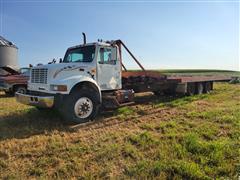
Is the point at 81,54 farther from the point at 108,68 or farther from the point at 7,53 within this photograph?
the point at 7,53

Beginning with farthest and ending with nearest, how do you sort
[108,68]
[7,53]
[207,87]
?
[7,53]
[207,87]
[108,68]

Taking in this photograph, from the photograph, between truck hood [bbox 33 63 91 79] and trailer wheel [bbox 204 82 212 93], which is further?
trailer wheel [bbox 204 82 212 93]

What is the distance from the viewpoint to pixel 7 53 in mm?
22156

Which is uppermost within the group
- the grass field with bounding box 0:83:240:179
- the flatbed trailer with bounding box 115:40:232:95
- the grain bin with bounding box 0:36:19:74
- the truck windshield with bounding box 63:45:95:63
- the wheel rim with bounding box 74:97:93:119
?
the grain bin with bounding box 0:36:19:74

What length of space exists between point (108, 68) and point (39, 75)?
2119 millimetres

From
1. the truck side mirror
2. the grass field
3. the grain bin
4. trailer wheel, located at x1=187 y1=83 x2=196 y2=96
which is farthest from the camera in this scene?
the grain bin

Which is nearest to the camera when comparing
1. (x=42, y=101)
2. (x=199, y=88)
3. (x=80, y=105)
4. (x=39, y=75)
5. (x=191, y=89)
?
(x=42, y=101)

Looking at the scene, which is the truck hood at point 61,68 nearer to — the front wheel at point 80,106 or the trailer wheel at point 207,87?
the front wheel at point 80,106

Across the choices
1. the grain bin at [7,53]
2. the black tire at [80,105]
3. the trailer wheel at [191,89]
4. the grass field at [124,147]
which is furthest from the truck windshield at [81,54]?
the grain bin at [7,53]

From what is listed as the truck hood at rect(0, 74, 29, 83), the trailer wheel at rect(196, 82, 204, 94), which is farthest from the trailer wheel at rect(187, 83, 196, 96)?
the truck hood at rect(0, 74, 29, 83)

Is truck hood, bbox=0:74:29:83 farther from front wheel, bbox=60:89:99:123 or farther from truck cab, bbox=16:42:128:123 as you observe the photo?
front wheel, bbox=60:89:99:123

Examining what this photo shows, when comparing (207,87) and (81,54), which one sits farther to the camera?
Result: (207,87)

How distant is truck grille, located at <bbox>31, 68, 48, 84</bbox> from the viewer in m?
6.10

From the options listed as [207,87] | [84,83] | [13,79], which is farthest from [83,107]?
[207,87]
